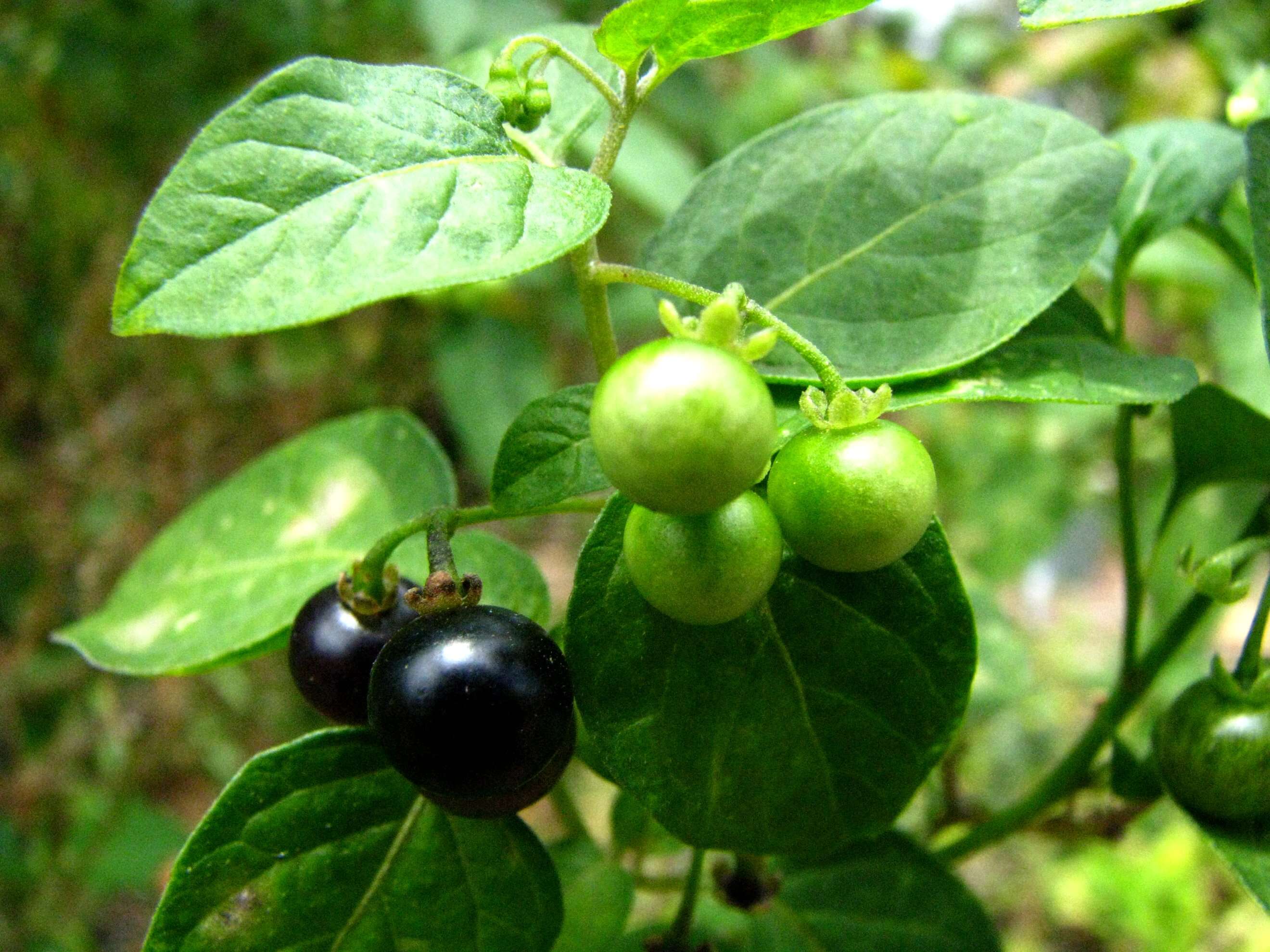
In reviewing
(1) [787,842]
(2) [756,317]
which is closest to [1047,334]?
(2) [756,317]

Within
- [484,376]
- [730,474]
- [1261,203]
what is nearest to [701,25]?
[730,474]

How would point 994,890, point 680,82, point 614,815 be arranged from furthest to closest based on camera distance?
point 994,890 → point 680,82 → point 614,815

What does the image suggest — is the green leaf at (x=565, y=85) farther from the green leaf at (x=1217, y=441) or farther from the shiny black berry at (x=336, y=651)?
the green leaf at (x=1217, y=441)

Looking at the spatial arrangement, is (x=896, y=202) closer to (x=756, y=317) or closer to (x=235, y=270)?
(x=756, y=317)

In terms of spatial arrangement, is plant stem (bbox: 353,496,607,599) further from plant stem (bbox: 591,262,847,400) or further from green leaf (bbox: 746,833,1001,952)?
green leaf (bbox: 746,833,1001,952)

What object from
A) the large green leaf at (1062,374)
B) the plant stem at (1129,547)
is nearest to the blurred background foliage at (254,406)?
the plant stem at (1129,547)
